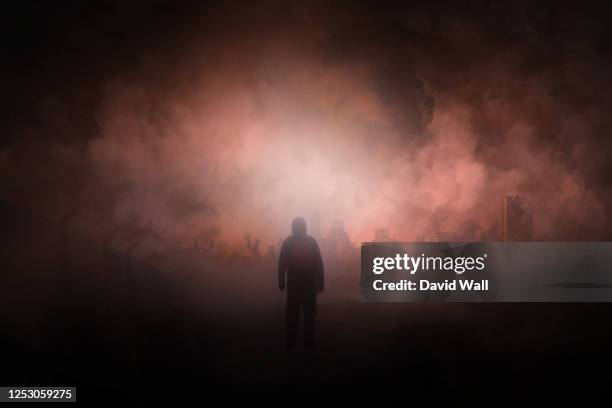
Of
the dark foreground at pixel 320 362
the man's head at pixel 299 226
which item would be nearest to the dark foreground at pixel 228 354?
the dark foreground at pixel 320 362

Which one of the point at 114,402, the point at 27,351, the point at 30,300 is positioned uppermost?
the point at 30,300

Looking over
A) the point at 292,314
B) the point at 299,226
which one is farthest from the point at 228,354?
the point at 299,226

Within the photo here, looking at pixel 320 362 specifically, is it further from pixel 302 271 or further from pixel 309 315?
pixel 302 271

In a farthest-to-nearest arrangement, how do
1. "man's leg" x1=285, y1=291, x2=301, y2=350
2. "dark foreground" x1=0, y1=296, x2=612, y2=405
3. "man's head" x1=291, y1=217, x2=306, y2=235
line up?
"man's leg" x1=285, y1=291, x2=301, y2=350 → "man's head" x1=291, y1=217, x2=306, y2=235 → "dark foreground" x1=0, y1=296, x2=612, y2=405

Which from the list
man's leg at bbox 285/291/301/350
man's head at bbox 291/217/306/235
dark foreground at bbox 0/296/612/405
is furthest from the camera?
man's leg at bbox 285/291/301/350

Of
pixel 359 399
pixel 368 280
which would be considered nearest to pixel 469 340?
pixel 368 280

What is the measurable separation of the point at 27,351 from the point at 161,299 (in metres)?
10.8

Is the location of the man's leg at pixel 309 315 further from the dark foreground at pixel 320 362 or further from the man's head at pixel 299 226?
the man's head at pixel 299 226

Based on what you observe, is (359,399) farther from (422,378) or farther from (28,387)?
(28,387)

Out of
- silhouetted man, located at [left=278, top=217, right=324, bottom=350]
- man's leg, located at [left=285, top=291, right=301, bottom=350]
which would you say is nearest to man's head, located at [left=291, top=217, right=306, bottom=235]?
silhouetted man, located at [left=278, top=217, right=324, bottom=350]

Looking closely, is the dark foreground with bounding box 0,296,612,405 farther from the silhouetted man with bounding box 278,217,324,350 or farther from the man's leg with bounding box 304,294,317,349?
the silhouetted man with bounding box 278,217,324,350

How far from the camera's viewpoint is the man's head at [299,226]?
8758mm

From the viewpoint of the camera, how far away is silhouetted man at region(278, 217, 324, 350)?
8.84 meters

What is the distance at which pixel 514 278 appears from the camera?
43.3ft
